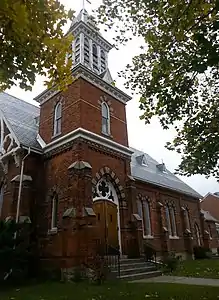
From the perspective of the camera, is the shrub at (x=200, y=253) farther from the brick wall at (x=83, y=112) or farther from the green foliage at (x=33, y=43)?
the green foliage at (x=33, y=43)

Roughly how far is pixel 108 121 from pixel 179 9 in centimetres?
1044

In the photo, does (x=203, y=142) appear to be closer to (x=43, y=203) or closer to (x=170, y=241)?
(x=43, y=203)

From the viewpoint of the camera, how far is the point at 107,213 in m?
14.8

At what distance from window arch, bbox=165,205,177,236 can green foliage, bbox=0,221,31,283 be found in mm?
13882

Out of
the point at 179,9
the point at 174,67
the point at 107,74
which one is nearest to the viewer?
the point at 179,9

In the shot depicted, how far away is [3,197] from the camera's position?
15.8 metres

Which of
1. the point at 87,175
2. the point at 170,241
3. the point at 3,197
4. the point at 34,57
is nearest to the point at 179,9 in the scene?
the point at 34,57

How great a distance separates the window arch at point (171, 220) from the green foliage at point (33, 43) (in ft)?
65.9

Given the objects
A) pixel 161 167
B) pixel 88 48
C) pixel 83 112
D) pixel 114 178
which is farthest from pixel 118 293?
pixel 161 167

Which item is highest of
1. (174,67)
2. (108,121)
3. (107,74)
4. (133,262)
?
(107,74)

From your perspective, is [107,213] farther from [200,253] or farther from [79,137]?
[200,253]

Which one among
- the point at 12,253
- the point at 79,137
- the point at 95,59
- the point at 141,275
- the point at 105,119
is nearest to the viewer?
the point at 12,253

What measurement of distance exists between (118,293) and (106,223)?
6.05 metres

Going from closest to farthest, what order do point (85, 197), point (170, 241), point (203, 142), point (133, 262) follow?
point (203, 142)
point (85, 197)
point (133, 262)
point (170, 241)
